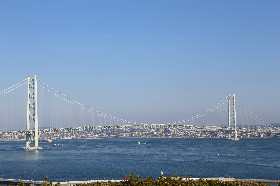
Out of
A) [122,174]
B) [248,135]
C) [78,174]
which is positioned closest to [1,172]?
[78,174]

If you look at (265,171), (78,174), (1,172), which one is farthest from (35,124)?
(265,171)

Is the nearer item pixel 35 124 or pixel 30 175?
pixel 30 175

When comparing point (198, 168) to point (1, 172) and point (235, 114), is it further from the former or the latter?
point (235, 114)

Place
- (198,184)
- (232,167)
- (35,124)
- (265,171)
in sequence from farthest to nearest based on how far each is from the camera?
1. (35,124)
2. (232,167)
3. (265,171)
4. (198,184)

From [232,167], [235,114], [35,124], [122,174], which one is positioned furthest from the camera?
[235,114]

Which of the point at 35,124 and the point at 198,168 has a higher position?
the point at 35,124

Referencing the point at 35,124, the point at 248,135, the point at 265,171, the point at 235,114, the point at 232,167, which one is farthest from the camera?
the point at 248,135

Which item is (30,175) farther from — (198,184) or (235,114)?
(235,114)

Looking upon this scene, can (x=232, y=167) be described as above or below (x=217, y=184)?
below

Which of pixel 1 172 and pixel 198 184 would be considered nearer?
pixel 198 184
